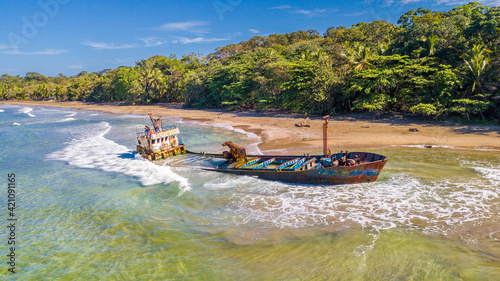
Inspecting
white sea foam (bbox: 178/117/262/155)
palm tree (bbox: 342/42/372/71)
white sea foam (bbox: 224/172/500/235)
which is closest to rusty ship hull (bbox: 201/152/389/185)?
white sea foam (bbox: 224/172/500/235)

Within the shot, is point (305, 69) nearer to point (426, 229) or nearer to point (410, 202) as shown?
point (410, 202)

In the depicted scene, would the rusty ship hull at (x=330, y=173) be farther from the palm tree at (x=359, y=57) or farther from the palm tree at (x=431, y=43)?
the palm tree at (x=359, y=57)

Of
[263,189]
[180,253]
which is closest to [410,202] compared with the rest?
[263,189]

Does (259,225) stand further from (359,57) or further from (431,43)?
(359,57)

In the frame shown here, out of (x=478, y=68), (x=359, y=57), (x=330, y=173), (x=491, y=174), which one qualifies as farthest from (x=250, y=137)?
(x=478, y=68)

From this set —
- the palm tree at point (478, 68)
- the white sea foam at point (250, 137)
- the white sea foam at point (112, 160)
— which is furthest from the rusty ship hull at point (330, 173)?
the palm tree at point (478, 68)

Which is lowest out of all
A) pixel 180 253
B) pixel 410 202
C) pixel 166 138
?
pixel 180 253
